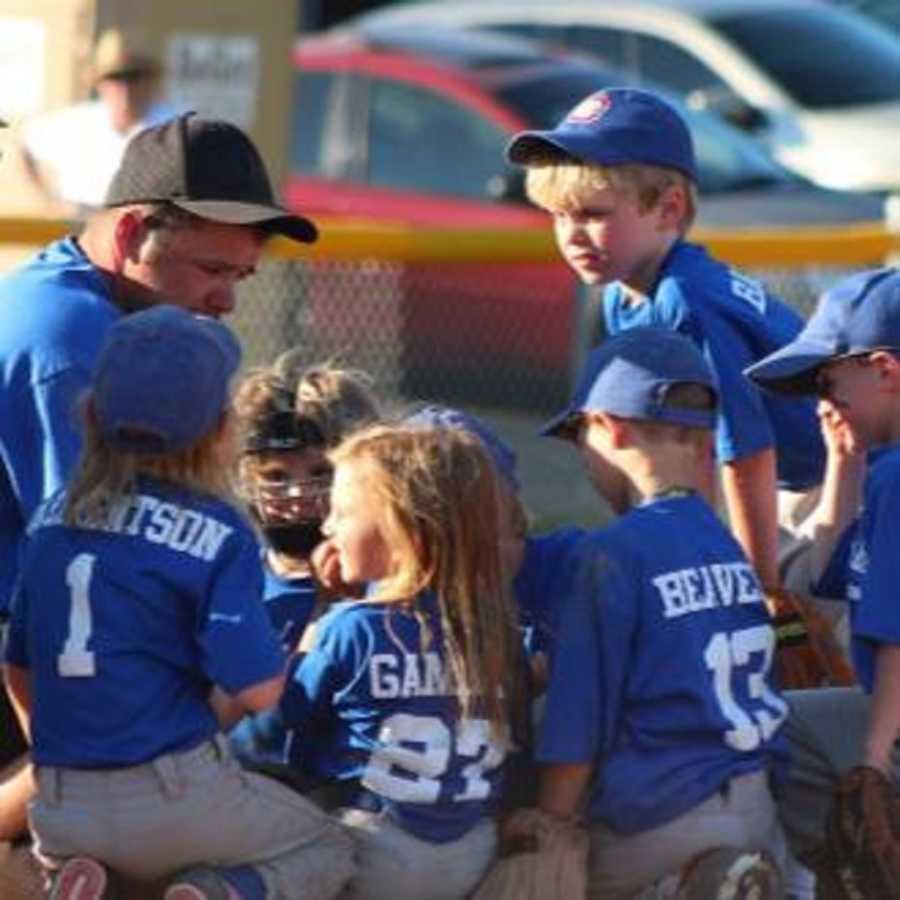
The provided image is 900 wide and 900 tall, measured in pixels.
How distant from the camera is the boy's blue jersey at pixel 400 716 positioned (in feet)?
20.0

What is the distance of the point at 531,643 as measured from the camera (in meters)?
6.52

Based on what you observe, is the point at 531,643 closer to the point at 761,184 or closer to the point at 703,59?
the point at 761,184

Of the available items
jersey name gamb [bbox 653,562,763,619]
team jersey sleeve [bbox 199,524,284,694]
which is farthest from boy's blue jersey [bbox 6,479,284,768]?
jersey name gamb [bbox 653,562,763,619]

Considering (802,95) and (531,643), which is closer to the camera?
(531,643)

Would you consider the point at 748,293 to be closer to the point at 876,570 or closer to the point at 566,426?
the point at 566,426

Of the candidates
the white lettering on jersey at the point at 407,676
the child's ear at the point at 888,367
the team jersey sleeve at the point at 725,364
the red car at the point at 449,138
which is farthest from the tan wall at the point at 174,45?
the white lettering on jersey at the point at 407,676

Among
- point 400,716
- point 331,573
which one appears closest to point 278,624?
point 331,573

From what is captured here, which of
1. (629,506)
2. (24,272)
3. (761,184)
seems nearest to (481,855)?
(629,506)

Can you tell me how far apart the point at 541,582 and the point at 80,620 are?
97 cm

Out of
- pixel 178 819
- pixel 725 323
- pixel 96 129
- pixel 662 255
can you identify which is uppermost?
pixel 662 255

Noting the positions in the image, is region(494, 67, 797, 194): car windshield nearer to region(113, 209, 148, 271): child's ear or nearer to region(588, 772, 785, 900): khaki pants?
region(113, 209, 148, 271): child's ear

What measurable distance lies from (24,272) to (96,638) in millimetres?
860

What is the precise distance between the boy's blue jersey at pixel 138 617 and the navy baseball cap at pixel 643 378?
0.81m

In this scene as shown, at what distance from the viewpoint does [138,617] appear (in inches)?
232
